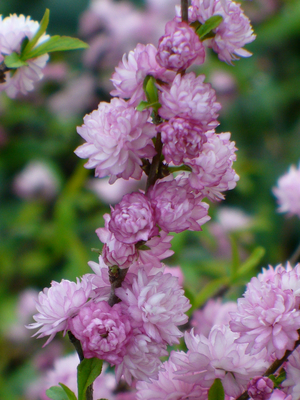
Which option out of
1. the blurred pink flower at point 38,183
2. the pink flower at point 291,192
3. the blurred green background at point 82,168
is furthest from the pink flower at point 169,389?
the blurred pink flower at point 38,183

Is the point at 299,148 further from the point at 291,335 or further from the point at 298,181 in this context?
the point at 291,335

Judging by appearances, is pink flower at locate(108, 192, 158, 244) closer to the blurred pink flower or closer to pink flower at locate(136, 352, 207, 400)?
pink flower at locate(136, 352, 207, 400)

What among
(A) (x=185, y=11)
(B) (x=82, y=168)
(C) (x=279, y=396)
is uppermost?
(B) (x=82, y=168)

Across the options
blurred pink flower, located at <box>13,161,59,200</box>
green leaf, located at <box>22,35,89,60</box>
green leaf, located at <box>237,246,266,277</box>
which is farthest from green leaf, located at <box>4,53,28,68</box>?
blurred pink flower, located at <box>13,161,59,200</box>

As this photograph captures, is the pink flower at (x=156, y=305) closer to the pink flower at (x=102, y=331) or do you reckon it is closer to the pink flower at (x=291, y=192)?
the pink flower at (x=102, y=331)

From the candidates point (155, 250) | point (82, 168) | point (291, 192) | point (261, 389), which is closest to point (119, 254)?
point (155, 250)

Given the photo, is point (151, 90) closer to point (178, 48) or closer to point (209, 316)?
point (178, 48)
